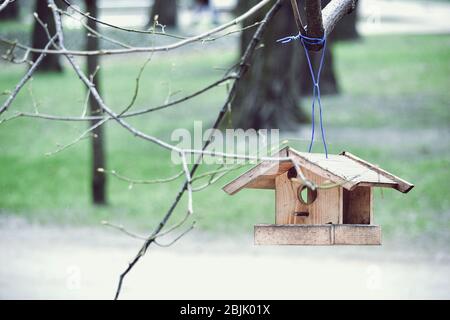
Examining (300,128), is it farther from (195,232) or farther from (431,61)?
(431,61)

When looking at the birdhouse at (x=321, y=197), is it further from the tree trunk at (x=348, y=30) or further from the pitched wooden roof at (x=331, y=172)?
the tree trunk at (x=348, y=30)

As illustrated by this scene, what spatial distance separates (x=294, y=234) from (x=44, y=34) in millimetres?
21050

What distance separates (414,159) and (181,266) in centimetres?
562

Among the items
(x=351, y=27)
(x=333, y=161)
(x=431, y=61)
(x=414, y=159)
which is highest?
(x=351, y=27)

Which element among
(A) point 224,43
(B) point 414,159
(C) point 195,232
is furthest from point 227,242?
(A) point 224,43

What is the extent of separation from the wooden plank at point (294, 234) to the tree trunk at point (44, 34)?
16571mm

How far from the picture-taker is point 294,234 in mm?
4781

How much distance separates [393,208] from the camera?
14.0 meters

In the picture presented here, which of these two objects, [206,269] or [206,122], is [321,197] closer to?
[206,269]

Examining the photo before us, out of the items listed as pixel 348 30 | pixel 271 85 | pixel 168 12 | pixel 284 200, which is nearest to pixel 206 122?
pixel 271 85

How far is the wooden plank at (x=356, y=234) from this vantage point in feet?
15.7

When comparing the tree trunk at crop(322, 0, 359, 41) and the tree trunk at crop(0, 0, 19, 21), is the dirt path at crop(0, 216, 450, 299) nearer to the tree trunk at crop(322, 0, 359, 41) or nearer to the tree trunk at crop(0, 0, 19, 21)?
the tree trunk at crop(322, 0, 359, 41)

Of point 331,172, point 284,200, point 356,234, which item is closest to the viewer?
point 331,172

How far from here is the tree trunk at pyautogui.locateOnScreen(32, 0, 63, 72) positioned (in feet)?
72.9
